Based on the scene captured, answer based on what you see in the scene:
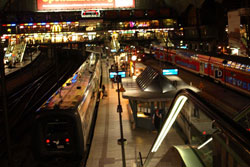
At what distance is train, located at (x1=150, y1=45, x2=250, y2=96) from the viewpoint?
19031mm

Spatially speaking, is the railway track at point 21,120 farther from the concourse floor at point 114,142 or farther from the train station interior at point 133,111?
the concourse floor at point 114,142

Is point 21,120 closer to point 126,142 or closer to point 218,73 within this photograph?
point 126,142

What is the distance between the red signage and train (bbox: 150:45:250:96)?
2141cm

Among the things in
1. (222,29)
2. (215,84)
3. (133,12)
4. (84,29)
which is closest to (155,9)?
(133,12)

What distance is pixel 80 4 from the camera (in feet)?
171

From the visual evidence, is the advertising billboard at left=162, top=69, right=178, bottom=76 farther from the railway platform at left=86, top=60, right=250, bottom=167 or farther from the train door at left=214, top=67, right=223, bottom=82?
the train door at left=214, top=67, right=223, bottom=82

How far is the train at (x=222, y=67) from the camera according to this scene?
62.4 ft

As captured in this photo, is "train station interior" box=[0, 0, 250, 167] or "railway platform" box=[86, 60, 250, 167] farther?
"railway platform" box=[86, 60, 250, 167]

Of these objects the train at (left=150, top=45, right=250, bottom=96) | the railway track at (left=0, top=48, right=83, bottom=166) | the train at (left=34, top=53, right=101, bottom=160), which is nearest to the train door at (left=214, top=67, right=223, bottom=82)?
the train at (left=150, top=45, right=250, bottom=96)

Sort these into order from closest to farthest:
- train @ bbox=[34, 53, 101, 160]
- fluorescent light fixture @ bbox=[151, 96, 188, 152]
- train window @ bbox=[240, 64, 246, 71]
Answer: fluorescent light fixture @ bbox=[151, 96, 188, 152]
train @ bbox=[34, 53, 101, 160]
train window @ bbox=[240, 64, 246, 71]

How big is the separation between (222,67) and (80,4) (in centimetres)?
3586

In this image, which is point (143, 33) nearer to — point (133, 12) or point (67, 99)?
point (133, 12)

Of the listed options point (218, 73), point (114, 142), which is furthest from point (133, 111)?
point (218, 73)

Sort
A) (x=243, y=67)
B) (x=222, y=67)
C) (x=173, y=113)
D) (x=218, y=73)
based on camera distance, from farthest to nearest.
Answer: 1. (x=218, y=73)
2. (x=222, y=67)
3. (x=243, y=67)
4. (x=173, y=113)
